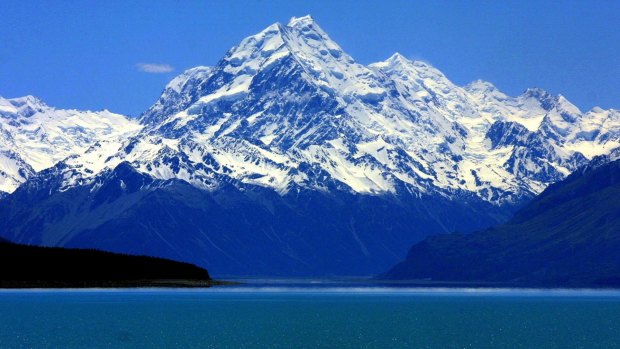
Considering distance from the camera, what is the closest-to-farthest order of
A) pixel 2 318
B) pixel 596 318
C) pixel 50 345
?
pixel 50 345 < pixel 2 318 < pixel 596 318

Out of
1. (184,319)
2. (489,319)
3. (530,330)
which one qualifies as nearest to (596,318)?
(489,319)

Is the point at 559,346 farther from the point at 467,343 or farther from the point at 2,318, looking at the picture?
the point at 2,318

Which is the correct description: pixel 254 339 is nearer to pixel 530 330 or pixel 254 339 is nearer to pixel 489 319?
pixel 530 330

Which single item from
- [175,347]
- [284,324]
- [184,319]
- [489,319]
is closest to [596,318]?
[489,319]

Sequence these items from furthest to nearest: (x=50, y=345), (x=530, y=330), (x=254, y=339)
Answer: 1. (x=530, y=330)
2. (x=254, y=339)
3. (x=50, y=345)

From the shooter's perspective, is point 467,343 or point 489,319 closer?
point 467,343

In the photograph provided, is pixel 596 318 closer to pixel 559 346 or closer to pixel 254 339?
pixel 559 346

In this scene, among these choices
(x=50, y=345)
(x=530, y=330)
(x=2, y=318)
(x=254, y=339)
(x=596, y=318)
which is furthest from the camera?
(x=596, y=318)

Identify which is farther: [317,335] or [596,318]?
[596,318]
